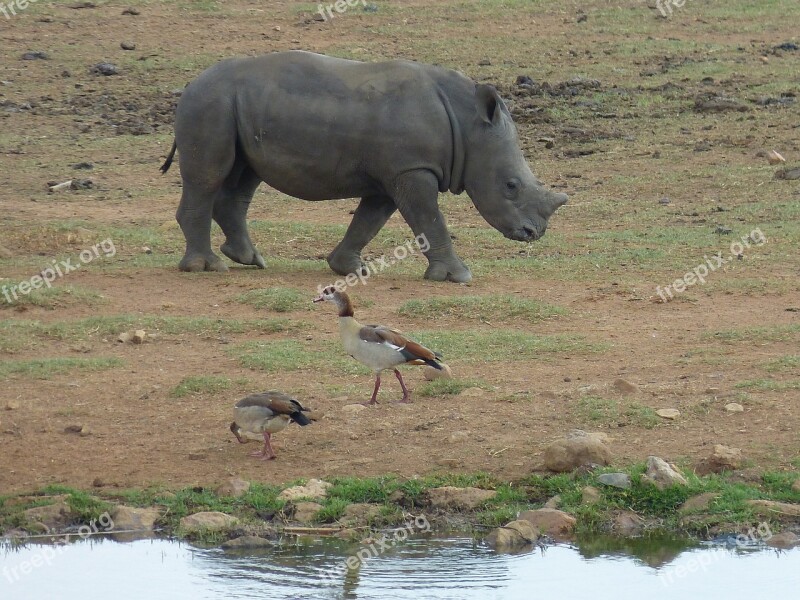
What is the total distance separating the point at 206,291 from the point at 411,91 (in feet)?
7.65

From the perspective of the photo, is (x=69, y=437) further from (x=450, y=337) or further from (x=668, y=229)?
(x=668, y=229)

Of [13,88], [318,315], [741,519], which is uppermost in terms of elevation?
[741,519]

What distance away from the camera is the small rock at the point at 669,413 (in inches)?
354

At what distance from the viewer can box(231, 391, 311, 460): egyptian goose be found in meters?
8.27

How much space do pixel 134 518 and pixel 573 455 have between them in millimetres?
2300

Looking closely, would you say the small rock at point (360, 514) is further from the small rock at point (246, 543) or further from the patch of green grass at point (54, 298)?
the patch of green grass at point (54, 298)

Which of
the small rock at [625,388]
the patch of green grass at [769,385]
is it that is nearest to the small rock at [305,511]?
the small rock at [625,388]

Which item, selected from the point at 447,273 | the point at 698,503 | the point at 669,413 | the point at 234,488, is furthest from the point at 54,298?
the point at 698,503

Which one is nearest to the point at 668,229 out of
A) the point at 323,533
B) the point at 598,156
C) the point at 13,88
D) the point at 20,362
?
the point at 598,156

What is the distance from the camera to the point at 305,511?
26.0 feet

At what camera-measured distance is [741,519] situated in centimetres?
777

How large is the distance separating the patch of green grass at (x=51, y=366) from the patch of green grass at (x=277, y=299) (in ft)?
5.70

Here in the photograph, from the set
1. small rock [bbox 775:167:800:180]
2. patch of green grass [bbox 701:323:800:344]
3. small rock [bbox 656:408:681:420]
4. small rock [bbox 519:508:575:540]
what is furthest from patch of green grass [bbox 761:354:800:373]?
small rock [bbox 775:167:800:180]

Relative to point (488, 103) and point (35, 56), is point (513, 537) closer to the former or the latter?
point (488, 103)
